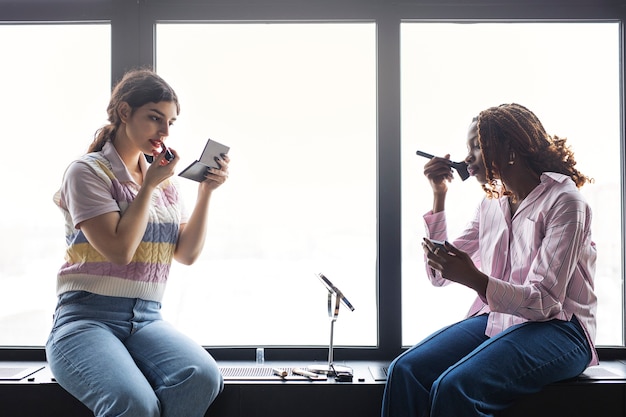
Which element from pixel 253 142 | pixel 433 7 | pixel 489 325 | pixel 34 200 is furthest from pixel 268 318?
pixel 433 7

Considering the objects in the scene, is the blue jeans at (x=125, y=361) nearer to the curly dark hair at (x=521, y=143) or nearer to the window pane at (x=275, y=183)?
the window pane at (x=275, y=183)

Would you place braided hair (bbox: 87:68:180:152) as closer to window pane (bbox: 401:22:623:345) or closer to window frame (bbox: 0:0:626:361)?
window frame (bbox: 0:0:626:361)

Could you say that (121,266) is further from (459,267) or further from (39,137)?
(459,267)

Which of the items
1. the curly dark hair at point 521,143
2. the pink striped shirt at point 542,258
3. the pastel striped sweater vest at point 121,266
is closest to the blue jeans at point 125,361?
the pastel striped sweater vest at point 121,266

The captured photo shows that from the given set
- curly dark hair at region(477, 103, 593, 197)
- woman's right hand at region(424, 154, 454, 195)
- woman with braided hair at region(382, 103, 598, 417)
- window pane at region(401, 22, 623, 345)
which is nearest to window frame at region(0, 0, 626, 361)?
window pane at region(401, 22, 623, 345)

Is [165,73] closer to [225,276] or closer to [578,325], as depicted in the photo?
[225,276]

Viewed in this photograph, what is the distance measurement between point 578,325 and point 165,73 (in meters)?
1.80

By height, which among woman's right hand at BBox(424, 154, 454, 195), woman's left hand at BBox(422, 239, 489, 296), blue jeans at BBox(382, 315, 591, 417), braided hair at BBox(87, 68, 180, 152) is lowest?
blue jeans at BBox(382, 315, 591, 417)

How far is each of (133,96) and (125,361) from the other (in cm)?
85

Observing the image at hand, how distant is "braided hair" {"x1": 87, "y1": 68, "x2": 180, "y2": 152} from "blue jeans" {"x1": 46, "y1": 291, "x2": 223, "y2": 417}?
532mm

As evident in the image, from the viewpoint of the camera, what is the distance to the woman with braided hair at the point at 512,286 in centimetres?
163

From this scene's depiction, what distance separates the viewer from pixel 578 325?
175 cm

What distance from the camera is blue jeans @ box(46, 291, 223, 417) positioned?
5.16ft

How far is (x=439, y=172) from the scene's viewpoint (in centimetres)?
210
